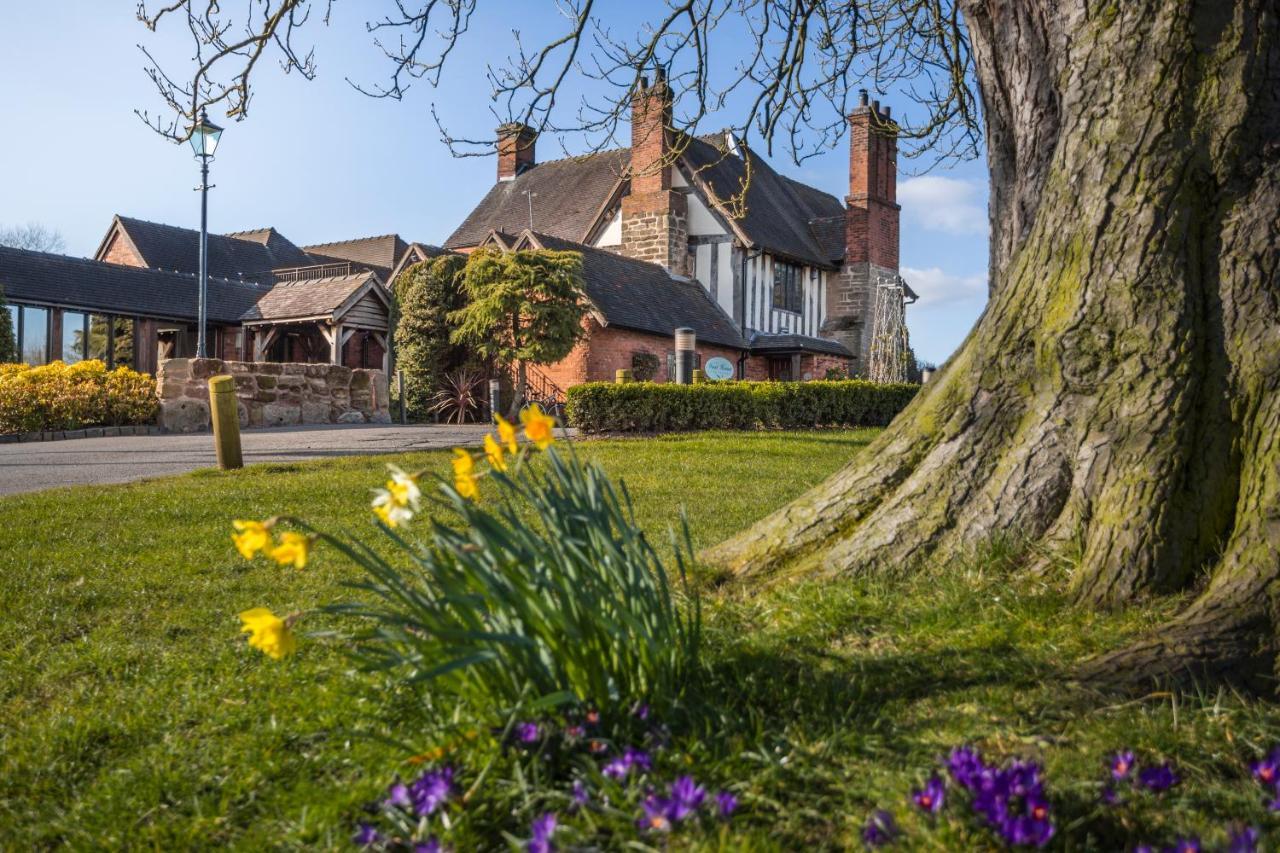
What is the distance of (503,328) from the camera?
2327 centimetres

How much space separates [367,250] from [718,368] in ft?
69.7

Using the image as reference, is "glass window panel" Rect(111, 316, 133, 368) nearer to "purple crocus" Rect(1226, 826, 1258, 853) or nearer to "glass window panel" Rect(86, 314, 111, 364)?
"glass window panel" Rect(86, 314, 111, 364)

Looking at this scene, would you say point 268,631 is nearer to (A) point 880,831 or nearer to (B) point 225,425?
(A) point 880,831

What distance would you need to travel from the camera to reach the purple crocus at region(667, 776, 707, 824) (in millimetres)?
1888

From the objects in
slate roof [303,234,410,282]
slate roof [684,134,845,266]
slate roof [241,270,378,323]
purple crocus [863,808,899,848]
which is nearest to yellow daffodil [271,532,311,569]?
purple crocus [863,808,899,848]

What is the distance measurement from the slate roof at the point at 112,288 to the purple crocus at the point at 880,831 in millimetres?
29591

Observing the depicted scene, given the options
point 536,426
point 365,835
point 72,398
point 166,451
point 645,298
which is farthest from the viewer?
point 645,298

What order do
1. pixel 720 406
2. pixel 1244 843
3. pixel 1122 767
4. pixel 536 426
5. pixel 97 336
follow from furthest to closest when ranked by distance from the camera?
pixel 97 336
pixel 720 406
pixel 536 426
pixel 1122 767
pixel 1244 843

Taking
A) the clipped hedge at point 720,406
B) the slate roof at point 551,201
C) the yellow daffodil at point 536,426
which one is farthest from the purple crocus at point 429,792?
the slate roof at point 551,201

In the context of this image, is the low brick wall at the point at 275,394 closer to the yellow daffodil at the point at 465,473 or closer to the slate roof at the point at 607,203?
the slate roof at the point at 607,203

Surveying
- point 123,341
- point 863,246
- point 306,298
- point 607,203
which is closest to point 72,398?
point 306,298

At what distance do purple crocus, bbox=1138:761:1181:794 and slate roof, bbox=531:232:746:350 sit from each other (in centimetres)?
2159

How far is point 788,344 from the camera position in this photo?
28266 millimetres

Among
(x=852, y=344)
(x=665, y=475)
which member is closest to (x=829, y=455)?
(x=665, y=475)
